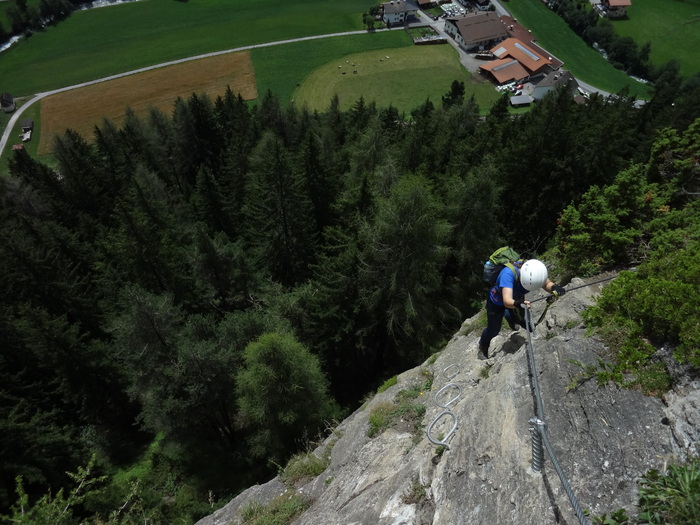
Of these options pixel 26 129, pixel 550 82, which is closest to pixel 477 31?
pixel 550 82

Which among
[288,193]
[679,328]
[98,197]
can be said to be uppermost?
[679,328]

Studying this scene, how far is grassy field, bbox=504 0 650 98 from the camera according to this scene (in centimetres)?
8206

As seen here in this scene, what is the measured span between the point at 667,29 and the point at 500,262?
128375 millimetres

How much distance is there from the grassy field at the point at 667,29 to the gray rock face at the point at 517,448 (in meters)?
109

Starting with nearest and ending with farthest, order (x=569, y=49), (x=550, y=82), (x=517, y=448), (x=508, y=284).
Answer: (x=517, y=448), (x=508, y=284), (x=550, y=82), (x=569, y=49)

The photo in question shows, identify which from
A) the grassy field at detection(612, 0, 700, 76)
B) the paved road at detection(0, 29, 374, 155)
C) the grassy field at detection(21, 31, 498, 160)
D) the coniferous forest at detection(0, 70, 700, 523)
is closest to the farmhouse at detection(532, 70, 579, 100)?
the grassy field at detection(21, 31, 498, 160)

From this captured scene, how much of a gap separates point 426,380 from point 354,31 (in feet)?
334

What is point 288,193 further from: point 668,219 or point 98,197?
point 98,197

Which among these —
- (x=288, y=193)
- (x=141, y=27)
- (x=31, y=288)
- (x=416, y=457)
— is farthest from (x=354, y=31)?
(x=416, y=457)

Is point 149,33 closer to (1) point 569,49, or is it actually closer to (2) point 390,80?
(2) point 390,80

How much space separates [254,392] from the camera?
18.1 meters

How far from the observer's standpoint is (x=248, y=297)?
87.5ft

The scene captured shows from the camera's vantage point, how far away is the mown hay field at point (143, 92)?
7438 cm

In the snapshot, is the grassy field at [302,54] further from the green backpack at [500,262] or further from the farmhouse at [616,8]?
the green backpack at [500,262]
